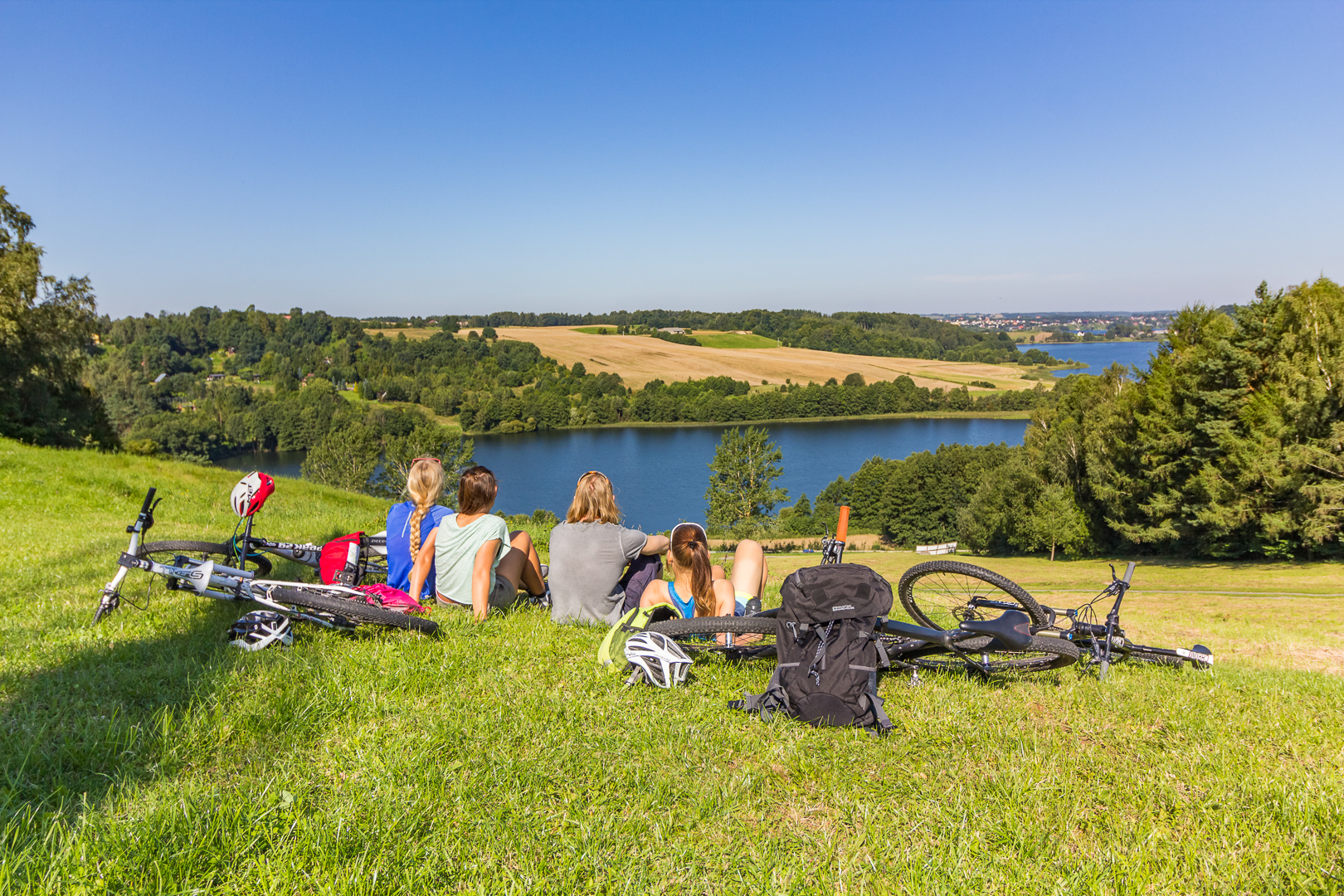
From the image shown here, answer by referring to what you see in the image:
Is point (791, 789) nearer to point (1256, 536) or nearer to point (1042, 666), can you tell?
point (1042, 666)

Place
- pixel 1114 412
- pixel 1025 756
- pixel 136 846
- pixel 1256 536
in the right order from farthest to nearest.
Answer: pixel 1114 412 → pixel 1256 536 → pixel 1025 756 → pixel 136 846

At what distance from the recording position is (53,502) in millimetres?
11953

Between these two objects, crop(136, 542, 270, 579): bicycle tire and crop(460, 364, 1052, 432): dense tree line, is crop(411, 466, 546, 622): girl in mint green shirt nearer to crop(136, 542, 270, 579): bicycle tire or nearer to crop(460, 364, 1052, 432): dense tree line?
crop(136, 542, 270, 579): bicycle tire

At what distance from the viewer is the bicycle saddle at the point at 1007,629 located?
14.4ft

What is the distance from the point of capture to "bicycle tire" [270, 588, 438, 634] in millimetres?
4498

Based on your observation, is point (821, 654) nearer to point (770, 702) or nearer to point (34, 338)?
point (770, 702)

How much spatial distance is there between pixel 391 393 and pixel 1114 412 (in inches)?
4609

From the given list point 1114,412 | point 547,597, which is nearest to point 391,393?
point 1114,412

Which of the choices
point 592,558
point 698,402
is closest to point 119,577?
point 592,558

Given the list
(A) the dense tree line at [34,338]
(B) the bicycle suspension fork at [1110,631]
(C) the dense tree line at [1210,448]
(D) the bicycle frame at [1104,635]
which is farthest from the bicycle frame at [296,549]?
(C) the dense tree line at [1210,448]

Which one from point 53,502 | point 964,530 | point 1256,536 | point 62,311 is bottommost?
point 964,530

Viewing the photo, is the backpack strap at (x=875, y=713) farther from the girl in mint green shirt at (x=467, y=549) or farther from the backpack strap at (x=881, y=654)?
the girl in mint green shirt at (x=467, y=549)

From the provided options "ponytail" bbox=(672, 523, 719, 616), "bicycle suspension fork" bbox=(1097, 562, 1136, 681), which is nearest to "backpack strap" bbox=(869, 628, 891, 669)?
"ponytail" bbox=(672, 523, 719, 616)

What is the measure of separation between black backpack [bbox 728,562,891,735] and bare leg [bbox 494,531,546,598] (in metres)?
2.75
